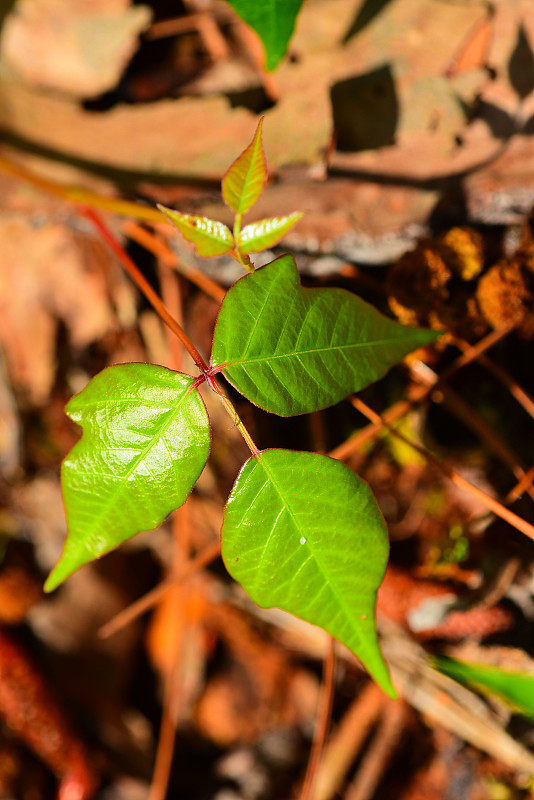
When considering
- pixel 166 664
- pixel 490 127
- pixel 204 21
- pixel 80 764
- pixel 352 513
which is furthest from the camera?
pixel 166 664

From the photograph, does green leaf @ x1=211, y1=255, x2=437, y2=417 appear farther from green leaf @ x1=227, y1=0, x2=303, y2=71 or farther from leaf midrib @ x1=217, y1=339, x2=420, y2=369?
green leaf @ x1=227, y1=0, x2=303, y2=71

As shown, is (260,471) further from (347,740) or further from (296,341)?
(347,740)

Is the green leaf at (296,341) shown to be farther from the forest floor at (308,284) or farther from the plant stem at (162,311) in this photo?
the forest floor at (308,284)

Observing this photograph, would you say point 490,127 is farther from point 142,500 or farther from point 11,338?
point 11,338

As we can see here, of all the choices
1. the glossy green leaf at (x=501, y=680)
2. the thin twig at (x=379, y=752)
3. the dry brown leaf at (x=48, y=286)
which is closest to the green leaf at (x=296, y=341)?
the glossy green leaf at (x=501, y=680)

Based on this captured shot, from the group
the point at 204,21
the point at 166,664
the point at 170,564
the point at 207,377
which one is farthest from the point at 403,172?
the point at 166,664

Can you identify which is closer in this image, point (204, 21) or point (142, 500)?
point (142, 500)

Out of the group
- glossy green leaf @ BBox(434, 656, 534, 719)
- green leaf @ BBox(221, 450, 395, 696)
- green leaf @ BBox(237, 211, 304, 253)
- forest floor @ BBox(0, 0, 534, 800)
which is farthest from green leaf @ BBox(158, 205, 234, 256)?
glossy green leaf @ BBox(434, 656, 534, 719)

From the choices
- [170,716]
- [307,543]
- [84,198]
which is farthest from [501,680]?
[84,198]
